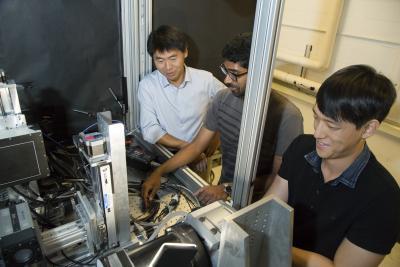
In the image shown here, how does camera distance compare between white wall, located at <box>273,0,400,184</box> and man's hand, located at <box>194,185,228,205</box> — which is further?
white wall, located at <box>273,0,400,184</box>

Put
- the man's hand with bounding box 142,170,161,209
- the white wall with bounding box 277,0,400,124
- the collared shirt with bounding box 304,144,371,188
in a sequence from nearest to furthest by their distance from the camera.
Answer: the collared shirt with bounding box 304,144,371,188 → the man's hand with bounding box 142,170,161,209 → the white wall with bounding box 277,0,400,124

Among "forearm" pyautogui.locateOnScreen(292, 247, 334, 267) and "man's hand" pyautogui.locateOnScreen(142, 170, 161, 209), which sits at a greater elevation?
"man's hand" pyautogui.locateOnScreen(142, 170, 161, 209)

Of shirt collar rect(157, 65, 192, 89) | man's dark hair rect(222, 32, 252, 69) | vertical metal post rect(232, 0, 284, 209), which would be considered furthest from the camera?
shirt collar rect(157, 65, 192, 89)

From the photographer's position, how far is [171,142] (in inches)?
64.2

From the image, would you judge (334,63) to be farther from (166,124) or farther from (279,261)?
(279,261)

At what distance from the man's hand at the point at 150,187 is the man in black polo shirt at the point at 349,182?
0.51m

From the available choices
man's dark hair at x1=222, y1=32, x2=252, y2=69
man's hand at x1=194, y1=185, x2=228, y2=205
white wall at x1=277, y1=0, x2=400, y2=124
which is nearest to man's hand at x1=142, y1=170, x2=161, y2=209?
man's hand at x1=194, y1=185, x2=228, y2=205

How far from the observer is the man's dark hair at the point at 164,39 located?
1499 mm

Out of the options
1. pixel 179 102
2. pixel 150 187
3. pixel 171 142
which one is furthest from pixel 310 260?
pixel 179 102

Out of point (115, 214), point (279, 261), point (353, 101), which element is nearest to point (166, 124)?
point (115, 214)

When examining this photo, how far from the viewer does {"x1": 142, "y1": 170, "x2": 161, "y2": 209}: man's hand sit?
1018 millimetres

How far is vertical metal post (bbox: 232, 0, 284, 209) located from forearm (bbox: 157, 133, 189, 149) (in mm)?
758

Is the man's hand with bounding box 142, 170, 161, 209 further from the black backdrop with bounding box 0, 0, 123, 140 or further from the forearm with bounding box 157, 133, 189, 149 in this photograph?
the black backdrop with bounding box 0, 0, 123, 140

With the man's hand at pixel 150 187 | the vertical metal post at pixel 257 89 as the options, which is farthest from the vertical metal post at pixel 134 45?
the vertical metal post at pixel 257 89
